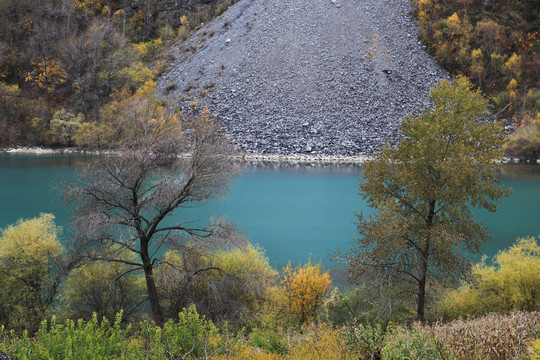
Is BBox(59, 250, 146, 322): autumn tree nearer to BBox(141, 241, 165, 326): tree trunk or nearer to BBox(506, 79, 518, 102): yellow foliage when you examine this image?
BBox(141, 241, 165, 326): tree trunk

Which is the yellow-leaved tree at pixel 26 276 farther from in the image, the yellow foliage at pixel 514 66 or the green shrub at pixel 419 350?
the yellow foliage at pixel 514 66

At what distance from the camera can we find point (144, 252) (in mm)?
14344

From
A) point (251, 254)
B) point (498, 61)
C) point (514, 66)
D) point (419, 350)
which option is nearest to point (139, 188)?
point (251, 254)

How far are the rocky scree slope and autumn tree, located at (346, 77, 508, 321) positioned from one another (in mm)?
39159

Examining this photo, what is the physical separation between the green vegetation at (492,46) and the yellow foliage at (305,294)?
5555cm

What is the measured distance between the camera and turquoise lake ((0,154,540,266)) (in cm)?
2723

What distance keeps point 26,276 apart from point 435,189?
51.0ft

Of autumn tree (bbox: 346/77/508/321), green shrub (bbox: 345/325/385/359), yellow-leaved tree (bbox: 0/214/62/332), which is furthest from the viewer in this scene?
yellow-leaved tree (bbox: 0/214/62/332)

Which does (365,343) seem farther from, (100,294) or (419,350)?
(100,294)

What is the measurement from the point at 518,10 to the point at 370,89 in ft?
128

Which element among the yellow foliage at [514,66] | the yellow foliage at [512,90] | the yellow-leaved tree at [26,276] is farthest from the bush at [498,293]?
the yellow foliage at [514,66]

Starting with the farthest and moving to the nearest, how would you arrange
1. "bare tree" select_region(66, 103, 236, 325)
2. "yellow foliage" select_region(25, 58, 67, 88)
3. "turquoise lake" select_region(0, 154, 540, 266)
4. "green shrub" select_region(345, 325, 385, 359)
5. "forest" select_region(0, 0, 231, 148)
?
"yellow foliage" select_region(25, 58, 67, 88) < "forest" select_region(0, 0, 231, 148) < "turquoise lake" select_region(0, 154, 540, 266) < "bare tree" select_region(66, 103, 236, 325) < "green shrub" select_region(345, 325, 385, 359)

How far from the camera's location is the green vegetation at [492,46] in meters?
63.3

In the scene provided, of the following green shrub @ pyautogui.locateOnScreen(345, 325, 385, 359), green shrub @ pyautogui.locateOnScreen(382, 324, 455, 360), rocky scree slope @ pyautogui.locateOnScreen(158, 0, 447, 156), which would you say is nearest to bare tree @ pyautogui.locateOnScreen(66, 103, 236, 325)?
green shrub @ pyautogui.locateOnScreen(345, 325, 385, 359)
